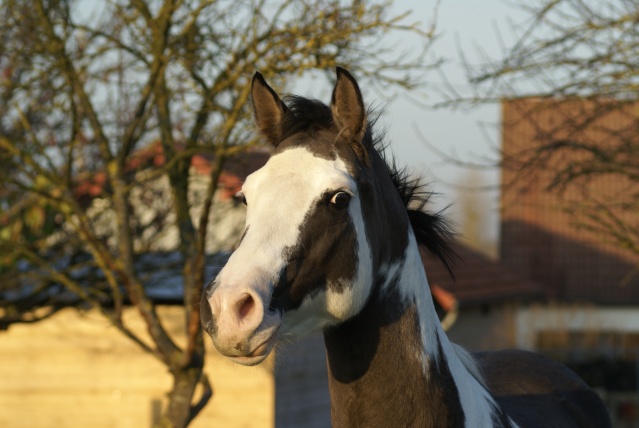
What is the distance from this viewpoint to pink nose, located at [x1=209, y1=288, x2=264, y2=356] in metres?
2.48

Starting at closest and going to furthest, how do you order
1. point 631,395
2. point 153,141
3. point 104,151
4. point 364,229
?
point 364,229, point 104,151, point 153,141, point 631,395

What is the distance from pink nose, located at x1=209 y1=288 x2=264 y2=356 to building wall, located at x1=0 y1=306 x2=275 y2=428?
24.5 ft

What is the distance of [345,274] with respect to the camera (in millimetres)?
2809

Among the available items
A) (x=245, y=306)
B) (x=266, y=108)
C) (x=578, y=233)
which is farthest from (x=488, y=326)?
(x=245, y=306)

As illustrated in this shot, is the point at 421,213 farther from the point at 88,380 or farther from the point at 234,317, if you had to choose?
the point at 88,380

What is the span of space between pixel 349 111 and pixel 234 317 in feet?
2.88

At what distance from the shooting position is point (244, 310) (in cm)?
252

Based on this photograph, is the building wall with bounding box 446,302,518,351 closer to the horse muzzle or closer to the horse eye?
the horse eye

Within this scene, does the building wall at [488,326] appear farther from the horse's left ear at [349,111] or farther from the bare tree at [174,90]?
the horse's left ear at [349,111]

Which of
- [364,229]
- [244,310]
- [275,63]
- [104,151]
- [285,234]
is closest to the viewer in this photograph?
[244,310]

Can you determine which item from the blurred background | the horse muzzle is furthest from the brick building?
the horse muzzle

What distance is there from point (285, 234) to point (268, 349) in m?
0.35

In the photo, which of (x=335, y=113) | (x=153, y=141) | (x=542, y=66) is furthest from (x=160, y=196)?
(x=335, y=113)

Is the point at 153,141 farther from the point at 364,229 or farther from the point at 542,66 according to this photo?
the point at 364,229
